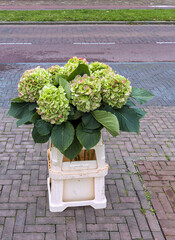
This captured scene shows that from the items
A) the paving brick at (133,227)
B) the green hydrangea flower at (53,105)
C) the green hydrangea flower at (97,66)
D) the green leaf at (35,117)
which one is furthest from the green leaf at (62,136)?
the paving brick at (133,227)

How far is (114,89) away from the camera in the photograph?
2.58 metres

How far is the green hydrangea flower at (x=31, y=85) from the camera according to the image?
2678 mm

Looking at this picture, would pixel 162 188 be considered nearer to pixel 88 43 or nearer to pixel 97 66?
pixel 97 66

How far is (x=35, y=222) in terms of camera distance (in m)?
3.28

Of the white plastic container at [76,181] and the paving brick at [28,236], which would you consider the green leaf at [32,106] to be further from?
the paving brick at [28,236]

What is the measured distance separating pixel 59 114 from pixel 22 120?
0.47 m

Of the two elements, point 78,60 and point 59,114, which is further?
point 78,60

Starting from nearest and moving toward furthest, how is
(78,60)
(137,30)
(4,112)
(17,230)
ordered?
(78,60), (17,230), (4,112), (137,30)

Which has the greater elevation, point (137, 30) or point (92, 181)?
point (92, 181)

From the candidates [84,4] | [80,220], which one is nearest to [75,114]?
[80,220]

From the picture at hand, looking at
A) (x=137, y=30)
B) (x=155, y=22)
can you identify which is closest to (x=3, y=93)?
(x=137, y=30)

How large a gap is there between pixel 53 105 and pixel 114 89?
616 mm

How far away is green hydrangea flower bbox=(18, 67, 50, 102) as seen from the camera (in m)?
2.68

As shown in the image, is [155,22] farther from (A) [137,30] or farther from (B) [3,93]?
(B) [3,93]
